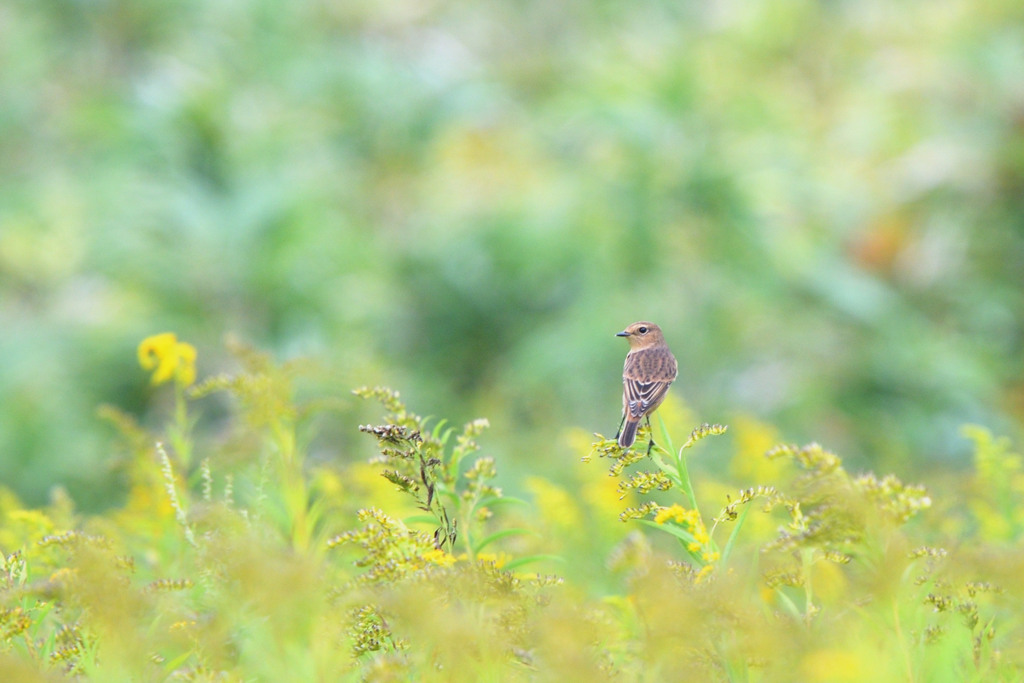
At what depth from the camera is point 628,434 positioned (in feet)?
5.20

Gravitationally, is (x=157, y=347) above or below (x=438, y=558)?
above

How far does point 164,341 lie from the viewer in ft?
6.87

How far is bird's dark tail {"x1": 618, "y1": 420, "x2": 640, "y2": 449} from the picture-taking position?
1.55 m

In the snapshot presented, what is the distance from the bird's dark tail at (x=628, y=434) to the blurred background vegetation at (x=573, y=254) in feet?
11.0

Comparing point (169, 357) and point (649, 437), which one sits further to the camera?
point (169, 357)

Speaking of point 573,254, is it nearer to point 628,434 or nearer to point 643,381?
point 643,381

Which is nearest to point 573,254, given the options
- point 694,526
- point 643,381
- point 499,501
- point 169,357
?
point 169,357

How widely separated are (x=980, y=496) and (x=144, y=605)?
6.88ft

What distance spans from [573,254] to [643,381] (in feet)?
21.2

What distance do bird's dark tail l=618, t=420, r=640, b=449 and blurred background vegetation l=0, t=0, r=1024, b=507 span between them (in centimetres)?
336

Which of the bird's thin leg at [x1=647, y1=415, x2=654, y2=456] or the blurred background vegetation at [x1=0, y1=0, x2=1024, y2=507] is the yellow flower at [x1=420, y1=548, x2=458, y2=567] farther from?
the blurred background vegetation at [x1=0, y1=0, x2=1024, y2=507]

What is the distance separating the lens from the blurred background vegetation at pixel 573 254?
7.12 metres

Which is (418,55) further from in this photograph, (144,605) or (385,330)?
(144,605)

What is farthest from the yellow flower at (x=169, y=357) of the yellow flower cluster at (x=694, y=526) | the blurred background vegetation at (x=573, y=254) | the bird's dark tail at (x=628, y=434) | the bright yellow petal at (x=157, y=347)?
the blurred background vegetation at (x=573, y=254)
